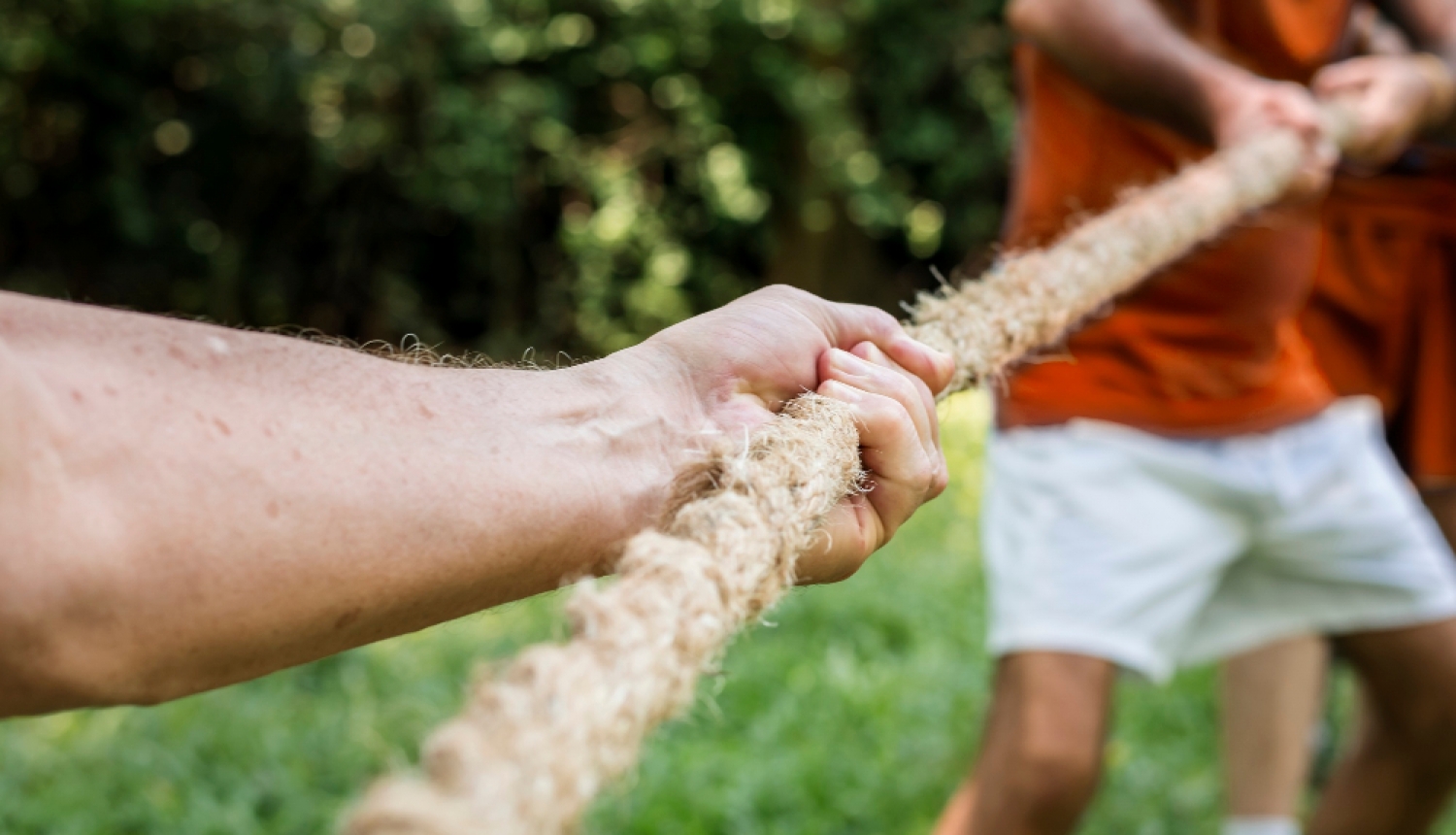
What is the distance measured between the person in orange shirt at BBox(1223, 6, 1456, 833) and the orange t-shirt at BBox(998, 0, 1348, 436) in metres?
0.55

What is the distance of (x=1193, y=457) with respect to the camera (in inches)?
77.2

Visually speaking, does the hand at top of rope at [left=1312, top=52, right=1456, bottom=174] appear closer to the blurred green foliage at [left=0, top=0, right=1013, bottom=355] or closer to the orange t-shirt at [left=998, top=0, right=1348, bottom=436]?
the orange t-shirt at [left=998, top=0, right=1348, bottom=436]

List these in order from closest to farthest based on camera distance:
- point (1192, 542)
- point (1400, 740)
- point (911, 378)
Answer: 1. point (911, 378)
2. point (1192, 542)
3. point (1400, 740)

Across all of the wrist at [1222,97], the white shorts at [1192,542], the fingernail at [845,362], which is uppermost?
the wrist at [1222,97]

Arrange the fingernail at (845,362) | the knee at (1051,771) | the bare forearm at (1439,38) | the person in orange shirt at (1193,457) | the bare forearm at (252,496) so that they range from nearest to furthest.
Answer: the bare forearm at (252,496)
the fingernail at (845,362)
the knee at (1051,771)
the person in orange shirt at (1193,457)
the bare forearm at (1439,38)

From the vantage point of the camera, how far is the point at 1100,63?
6.09 ft

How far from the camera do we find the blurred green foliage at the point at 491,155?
650 cm

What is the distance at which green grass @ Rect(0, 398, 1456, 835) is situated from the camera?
2646mm

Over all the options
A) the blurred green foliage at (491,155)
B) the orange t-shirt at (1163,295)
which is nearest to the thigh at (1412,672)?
the orange t-shirt at (1163,295)

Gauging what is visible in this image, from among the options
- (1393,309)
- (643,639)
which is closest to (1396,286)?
(1393,309)

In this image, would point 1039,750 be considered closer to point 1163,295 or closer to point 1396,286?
point 1163,295

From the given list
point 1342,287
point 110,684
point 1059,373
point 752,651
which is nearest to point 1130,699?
point 752,651

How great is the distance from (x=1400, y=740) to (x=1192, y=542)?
20.1 inches

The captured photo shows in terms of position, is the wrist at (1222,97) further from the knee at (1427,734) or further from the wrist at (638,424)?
the wrist at (638,424)
